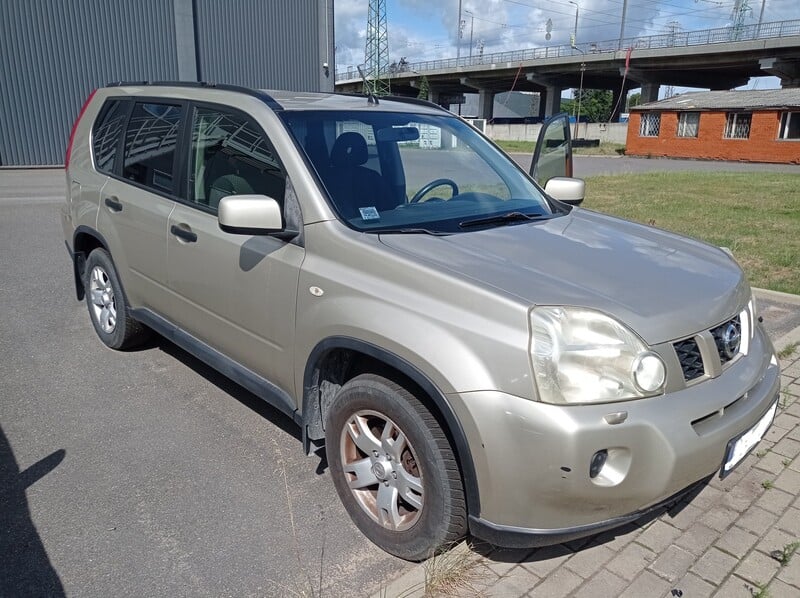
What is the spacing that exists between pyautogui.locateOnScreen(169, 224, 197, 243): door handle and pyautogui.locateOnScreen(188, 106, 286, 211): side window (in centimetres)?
18

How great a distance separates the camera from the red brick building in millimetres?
30406

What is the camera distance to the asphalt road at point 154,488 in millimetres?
2609

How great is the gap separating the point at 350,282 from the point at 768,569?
6.90 ft

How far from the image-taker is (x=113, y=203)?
4355 millimetres

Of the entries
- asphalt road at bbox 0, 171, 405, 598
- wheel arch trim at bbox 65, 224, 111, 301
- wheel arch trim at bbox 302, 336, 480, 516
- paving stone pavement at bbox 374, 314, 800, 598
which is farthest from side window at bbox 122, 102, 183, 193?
paving stone pavement at bbox 374, 314, 800, 598

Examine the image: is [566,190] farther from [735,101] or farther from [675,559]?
[735,101]

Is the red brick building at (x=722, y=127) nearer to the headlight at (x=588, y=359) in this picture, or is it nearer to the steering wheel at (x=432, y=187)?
the steering wheel at (x=432, y=187)

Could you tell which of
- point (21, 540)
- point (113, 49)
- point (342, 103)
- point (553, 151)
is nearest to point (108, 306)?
point (21, 540)

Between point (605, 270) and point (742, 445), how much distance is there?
0.87 m

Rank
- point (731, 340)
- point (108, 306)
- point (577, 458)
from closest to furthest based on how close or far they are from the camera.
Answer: point (577, 458)
point (731, 340)
point (108, 306)

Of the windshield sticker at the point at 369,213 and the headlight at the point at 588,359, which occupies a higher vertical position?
the windshield sticker at the point at 369,213

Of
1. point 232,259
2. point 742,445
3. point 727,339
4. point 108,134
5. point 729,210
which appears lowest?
point 729,210

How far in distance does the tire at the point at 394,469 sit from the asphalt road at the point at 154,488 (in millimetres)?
177

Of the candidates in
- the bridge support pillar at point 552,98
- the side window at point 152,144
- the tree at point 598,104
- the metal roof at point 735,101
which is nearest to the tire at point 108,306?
the side window at point 152,144
